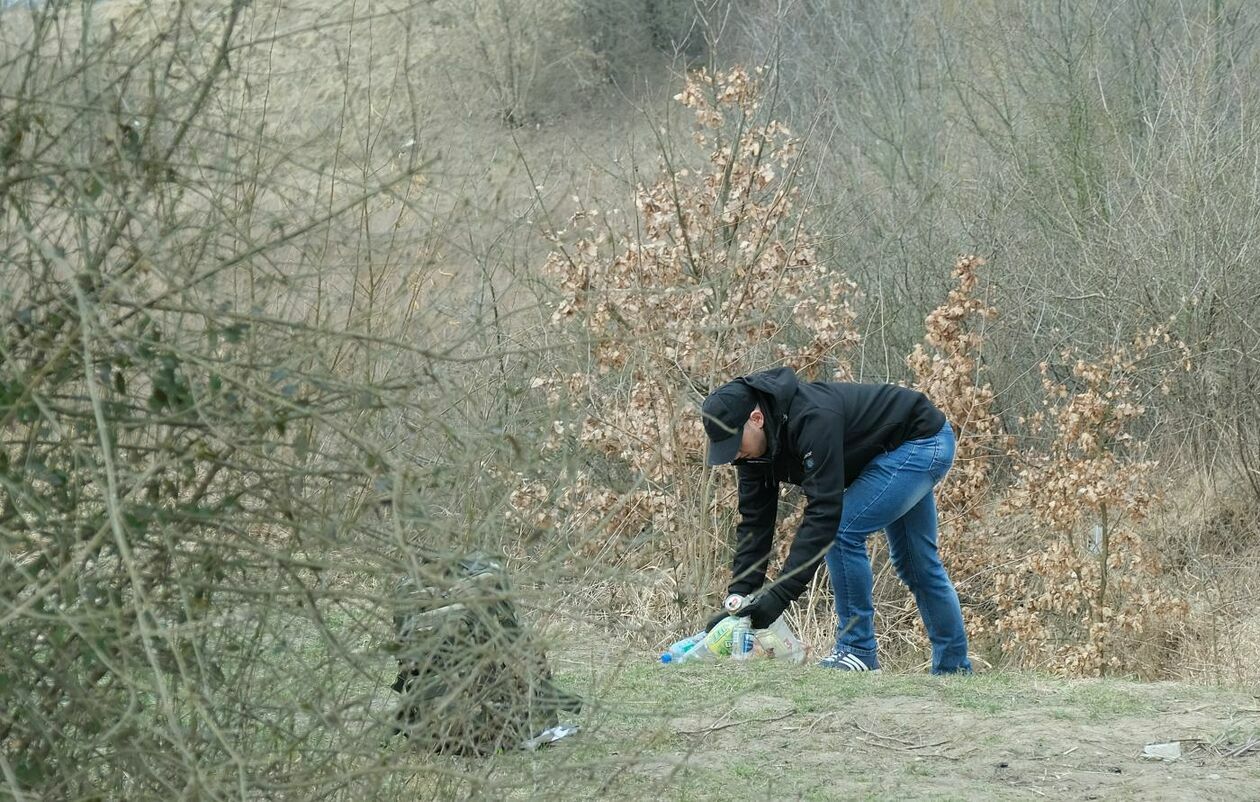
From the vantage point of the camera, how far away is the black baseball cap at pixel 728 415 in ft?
20.5

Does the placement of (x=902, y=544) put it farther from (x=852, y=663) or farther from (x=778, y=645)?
(x=778, y=645)

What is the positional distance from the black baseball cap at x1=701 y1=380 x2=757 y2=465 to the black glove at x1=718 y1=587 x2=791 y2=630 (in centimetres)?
70

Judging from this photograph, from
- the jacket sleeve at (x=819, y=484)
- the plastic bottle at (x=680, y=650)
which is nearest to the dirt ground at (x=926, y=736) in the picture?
the plastic bottle at (x=680, y=650)

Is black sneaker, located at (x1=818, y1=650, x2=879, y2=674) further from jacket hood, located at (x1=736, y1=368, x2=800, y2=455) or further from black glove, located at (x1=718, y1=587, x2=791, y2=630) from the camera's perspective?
jacket hood, located at (x1=736, y1=368, x2=800, y2=455)

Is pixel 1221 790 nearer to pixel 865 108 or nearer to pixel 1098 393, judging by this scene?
pixel 1098 393

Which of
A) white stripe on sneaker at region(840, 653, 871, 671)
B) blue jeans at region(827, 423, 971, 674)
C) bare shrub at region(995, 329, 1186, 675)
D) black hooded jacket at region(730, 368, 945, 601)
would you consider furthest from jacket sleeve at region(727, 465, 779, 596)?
bare shrub at region(995, 329, 1186, 675)

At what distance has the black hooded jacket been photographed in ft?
21.3

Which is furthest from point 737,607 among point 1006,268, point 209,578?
point 1006,268

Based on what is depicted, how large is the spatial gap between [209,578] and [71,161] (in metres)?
0.88

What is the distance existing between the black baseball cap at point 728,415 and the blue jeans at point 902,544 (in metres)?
0.78

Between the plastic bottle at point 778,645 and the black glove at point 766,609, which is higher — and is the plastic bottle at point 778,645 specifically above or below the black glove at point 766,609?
below

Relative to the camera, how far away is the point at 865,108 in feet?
61.8

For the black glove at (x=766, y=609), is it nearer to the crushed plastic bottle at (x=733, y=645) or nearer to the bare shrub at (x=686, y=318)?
the crushed plastic bottle at (x=733, y=645)

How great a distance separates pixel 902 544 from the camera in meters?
7.25
